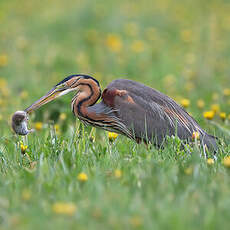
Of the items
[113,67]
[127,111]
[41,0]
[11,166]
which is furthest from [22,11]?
[11,166]

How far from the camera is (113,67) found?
10.1 m

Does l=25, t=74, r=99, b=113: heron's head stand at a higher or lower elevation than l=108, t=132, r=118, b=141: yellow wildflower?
higher

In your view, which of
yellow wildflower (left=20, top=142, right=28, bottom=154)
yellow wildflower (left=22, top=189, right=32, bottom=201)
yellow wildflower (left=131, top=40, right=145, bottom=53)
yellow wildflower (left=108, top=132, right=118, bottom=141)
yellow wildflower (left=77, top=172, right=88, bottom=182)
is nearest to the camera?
yellow wildflower (left=22, top=189, right=32, bottom=201)

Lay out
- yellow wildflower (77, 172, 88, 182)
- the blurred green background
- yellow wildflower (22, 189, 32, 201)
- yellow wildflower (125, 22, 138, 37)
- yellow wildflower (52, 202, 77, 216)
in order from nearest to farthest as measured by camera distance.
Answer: yellow wildflower (52, 202, 77, 216)
yellow wildflower (22, 189, 32, 201)
yellow wildflower (77, 172, 88, 182)
the blurred green background
yellow wildflower (125, 22, 138, 37)

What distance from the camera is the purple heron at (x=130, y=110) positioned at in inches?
219

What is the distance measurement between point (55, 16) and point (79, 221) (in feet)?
32.6

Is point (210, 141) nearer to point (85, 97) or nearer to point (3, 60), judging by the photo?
→ point (85, 97)

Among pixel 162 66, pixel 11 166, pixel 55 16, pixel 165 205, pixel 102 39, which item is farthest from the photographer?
pixel 55 16

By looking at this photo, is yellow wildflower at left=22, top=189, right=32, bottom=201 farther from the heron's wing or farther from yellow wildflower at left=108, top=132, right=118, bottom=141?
the heron's wing

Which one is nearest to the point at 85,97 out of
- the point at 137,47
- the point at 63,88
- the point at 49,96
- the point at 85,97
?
the point at 85,97

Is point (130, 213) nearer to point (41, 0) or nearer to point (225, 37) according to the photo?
point (225, 37)

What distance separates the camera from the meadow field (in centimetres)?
329

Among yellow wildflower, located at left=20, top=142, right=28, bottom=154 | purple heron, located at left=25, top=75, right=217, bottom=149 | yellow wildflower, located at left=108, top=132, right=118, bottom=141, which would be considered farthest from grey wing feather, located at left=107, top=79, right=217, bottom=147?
yellow wildflower, located at left=20, top=142, right=28, bottom=154

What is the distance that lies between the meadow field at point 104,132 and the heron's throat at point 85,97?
173 mm
